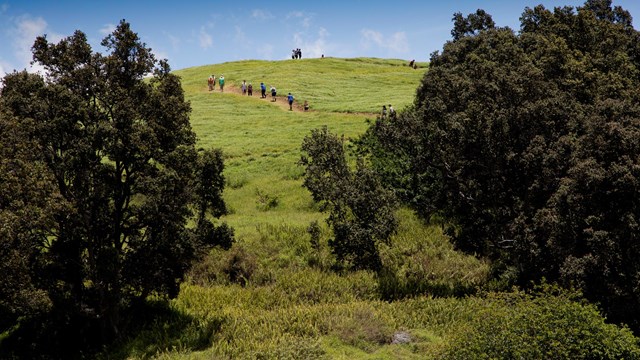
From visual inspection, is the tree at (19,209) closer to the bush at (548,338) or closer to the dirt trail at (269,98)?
the bush at (548,338)

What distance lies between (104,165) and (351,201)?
40.0 feet

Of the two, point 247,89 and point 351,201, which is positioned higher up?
point 247,89

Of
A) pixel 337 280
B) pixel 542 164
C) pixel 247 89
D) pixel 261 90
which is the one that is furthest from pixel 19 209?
pixel 247 89

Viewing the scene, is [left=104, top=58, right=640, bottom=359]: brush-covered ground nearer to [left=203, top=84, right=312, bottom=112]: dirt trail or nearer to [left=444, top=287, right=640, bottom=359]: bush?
[left=444, top=287, right=640, bottom=359]: bush

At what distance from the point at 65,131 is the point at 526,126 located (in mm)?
19684

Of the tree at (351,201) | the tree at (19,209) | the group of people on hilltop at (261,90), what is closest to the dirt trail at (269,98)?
the group of people on hilltop at (261,90)

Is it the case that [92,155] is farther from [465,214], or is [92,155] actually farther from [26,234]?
[465,214]

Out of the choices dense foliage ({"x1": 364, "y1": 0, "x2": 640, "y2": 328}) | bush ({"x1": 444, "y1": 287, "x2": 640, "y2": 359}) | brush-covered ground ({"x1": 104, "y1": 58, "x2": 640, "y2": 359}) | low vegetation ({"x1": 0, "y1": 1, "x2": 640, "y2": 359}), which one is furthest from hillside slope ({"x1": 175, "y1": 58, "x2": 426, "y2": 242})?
bush ({"x1": 444, "y1": 287, "x2": 640, "y2": 359})

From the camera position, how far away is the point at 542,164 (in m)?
23.2

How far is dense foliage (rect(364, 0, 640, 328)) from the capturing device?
19.6 meters

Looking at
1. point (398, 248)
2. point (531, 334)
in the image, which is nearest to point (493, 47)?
point (398, 248)

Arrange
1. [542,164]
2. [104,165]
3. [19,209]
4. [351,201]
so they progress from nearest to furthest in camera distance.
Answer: [19,209], [104,165], [542,164], [351,201]

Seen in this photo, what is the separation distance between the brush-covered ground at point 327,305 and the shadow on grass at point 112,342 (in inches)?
3.4

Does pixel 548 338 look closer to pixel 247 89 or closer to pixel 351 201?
pixel 351 201
